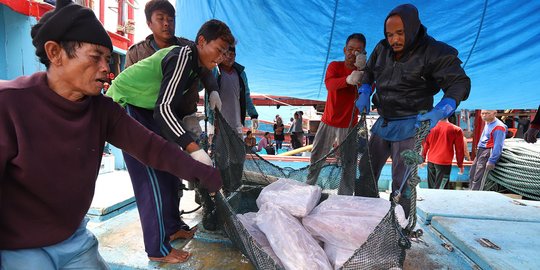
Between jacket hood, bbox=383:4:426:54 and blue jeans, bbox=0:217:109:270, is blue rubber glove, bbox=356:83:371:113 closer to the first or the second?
jacket hood, bbox=383:4:426:54

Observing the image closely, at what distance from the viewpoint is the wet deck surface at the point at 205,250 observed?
1762mm

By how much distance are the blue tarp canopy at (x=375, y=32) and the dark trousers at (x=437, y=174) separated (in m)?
1.56

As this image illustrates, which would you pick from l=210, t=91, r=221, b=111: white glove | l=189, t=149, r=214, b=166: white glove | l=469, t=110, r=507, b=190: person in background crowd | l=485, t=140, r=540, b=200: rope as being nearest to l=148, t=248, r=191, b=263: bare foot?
l=189, t=149, r=214, b=166: white glove

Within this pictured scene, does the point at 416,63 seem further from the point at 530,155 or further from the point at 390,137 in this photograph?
the point at 530,155

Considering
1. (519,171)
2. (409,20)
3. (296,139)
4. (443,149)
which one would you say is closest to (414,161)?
(409,20)

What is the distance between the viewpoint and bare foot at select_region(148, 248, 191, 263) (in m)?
1.73

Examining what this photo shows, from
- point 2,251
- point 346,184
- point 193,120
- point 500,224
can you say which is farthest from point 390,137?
point 2,251

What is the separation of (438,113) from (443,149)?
438 centimetres

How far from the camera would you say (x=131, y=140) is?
137cm

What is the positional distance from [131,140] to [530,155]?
257 inches

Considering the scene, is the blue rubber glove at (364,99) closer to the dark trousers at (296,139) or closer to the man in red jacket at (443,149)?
the man in red jacket at (443,149)

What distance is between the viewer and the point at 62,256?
1175mm

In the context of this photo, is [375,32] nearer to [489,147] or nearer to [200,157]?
[200,157]

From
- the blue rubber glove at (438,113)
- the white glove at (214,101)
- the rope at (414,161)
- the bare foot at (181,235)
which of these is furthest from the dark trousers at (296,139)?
the rope at (414,161)
